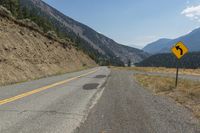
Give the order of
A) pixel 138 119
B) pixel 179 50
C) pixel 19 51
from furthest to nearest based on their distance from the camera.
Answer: pixel 19 51
pixel 179 50
pixel 138 119

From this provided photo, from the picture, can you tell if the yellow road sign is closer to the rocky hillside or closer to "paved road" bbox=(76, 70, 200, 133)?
"paved road" bbox=(76, 70, 200, 133)

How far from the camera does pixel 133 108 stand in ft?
27.0

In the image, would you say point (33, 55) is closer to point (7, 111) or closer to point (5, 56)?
point (5, 56)

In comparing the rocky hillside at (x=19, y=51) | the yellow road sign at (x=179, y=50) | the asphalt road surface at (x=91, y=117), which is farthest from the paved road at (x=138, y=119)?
the rocky hillside at (x=19, y=51)

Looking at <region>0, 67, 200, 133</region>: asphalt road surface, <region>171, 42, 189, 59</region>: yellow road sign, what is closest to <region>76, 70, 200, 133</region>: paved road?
<region>0, 67, 200, 133</region>: asphalt road surface

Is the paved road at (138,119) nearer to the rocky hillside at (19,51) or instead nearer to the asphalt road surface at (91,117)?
the asphalt road surface at (91,117)

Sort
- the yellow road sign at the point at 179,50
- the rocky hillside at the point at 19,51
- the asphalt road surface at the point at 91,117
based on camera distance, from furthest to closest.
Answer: the rocky hillside at the point at 19,51 < the yellow road sign at the point at 179,50 < the asphalt road surface at the point at 91,117

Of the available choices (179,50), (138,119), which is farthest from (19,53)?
(138,119)

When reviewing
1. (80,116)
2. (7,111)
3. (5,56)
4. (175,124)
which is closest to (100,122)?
(80,116)

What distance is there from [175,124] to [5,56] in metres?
19.9

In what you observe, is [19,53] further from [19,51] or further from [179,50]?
[179,50]

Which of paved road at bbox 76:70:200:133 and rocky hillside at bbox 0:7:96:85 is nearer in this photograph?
paved road at bbox 76:70:200:133

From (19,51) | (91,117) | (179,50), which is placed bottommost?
(91,117)

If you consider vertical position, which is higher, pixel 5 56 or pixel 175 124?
pixel 5 56
